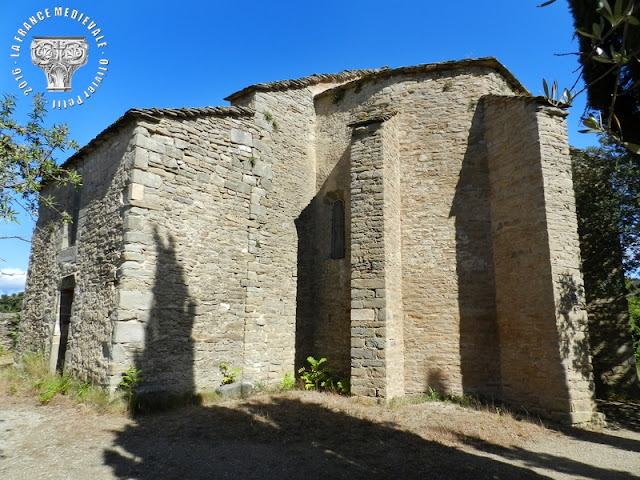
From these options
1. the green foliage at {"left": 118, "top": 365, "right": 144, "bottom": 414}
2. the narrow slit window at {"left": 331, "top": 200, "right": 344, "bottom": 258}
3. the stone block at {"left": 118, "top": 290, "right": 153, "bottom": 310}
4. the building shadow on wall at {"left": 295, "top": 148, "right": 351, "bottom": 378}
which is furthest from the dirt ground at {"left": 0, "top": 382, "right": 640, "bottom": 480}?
the narrow slit window at {"left": 331, "top": 200, "right": 344, "bottom": 258}

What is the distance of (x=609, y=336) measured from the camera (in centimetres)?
1159

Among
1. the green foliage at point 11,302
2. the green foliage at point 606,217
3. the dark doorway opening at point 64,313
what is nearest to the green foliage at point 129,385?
the dark doorway opening at point 64,313

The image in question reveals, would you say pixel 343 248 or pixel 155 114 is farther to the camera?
pixel 343 248

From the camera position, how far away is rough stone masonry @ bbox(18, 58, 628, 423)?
814 centimetres

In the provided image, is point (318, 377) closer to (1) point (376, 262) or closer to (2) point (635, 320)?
(1) point (376, 262)

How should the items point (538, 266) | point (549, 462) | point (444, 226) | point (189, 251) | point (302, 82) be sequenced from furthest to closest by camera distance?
point (302, 82) → point (444, 226) → point (189, 251) → point (538, 266) → point (549, 462)

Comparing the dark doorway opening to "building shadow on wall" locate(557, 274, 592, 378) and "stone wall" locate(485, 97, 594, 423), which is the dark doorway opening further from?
"building shadow on wall" locate(557, 274, 592, 378)

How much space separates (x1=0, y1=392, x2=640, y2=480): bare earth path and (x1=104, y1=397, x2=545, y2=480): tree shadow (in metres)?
0.01

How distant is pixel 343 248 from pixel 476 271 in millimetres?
3424

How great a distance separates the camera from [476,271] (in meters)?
9.57

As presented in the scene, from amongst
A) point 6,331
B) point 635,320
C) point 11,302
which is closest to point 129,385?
point 6,331

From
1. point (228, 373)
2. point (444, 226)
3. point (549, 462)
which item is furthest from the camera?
point (444, 226)

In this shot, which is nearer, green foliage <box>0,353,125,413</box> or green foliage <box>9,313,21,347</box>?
green foliage <box>0,353,125,413</box>

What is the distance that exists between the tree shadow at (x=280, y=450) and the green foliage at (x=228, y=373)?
50.0 inches
